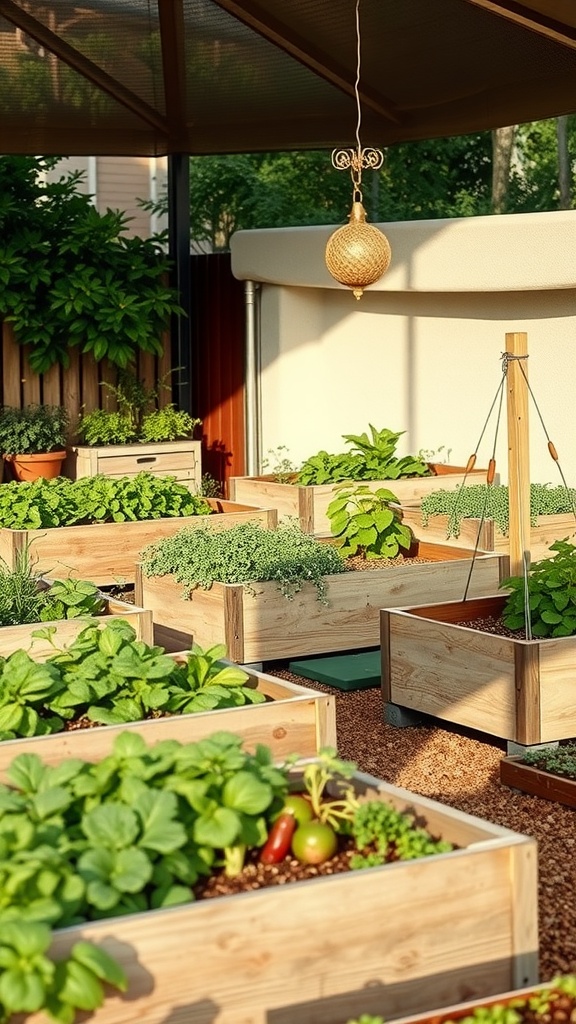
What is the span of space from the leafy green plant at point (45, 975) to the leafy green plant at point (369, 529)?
5170 mm

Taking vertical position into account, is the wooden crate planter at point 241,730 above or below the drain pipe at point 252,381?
below

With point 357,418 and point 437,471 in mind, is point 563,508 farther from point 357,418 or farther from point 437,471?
point 357,418

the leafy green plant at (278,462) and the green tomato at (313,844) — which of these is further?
the leafy green plant at (278,462)

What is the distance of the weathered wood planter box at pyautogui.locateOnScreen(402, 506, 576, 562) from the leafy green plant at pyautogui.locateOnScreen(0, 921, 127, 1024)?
5504 mm

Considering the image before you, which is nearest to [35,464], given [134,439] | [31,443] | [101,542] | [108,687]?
[31,443]

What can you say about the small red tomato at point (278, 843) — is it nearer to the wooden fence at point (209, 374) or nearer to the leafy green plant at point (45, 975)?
the leafy green plant at point (45, 975)

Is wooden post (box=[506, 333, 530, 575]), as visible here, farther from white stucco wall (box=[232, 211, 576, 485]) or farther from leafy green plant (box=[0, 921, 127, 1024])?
leafy green plant (box=[0, 921, 127, 1024])

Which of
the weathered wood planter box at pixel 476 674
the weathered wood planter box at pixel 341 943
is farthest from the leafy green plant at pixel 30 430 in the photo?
the weathered wood planter box at pixel 341 943

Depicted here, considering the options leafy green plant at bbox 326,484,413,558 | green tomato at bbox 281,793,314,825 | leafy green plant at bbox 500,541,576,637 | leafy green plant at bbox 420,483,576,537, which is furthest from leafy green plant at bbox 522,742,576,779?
leafy green plant at bbox 420,483,576,537

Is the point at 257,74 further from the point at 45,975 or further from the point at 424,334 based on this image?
the point at 45,975

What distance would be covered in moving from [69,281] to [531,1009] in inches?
321

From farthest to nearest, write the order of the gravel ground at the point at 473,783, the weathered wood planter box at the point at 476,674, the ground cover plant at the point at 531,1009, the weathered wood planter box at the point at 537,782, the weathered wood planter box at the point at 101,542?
1. the weathered wood planter box at the point at 101,542
2. the weathered wood planter box at the point at 476,674
3. the weathered wood planter box at the point at 537,782
4. the gravel ground at the point at 473,783
5. the ground cover plant at the point at 531,1009

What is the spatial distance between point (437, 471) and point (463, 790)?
4717mm

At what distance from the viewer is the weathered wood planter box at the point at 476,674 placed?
5.14 m
